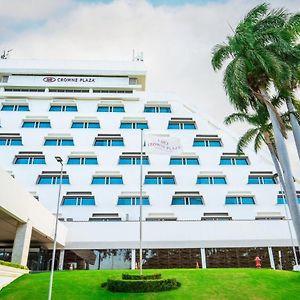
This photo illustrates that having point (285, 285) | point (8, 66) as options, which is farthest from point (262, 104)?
point (8, 66)

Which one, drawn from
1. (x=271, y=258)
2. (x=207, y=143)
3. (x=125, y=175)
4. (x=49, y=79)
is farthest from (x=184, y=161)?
(x=49, y=79)

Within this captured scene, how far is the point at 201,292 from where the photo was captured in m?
18.5

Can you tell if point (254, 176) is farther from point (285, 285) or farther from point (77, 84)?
point (77, 84)

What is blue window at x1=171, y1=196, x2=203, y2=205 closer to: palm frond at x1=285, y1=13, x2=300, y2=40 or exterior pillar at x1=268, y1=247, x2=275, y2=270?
exterior pillar at x1=268, y1=247, x2=275, y2=270

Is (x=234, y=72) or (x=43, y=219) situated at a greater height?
(x=234, y=72)

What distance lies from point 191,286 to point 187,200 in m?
19.0

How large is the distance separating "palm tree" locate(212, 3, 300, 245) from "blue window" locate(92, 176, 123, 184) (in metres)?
22.2

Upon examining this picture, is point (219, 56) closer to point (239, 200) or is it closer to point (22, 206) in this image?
point (22, 206)

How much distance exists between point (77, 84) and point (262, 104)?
36225mm

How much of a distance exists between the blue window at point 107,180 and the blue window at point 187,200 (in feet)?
23.0

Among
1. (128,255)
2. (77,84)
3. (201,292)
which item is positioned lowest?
(201,292)

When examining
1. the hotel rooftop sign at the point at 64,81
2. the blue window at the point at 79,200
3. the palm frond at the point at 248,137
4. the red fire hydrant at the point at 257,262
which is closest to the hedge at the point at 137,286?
the palm frond at the point at 248,137

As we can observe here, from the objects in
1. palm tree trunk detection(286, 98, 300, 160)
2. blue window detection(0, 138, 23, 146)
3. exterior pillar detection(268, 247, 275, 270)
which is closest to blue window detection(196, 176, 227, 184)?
exterior pillar detection(268, 247, 275, 270)

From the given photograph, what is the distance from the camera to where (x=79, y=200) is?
3759 centimetres
